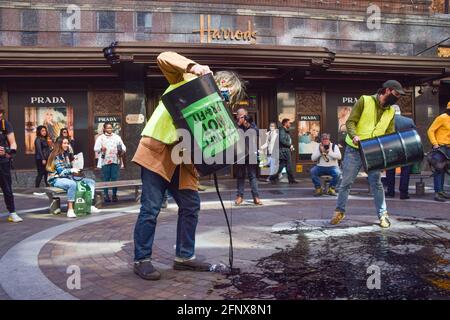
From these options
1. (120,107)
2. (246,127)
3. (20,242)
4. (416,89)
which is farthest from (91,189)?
(416,89)

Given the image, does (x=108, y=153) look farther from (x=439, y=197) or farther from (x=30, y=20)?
(x=439, y=197)

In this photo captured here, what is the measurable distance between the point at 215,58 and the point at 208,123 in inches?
358

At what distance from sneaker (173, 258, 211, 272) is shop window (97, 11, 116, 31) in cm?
1058

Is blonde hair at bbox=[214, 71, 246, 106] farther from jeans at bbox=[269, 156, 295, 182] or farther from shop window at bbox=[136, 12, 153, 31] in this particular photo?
shop window at bbox=[136, 12, 153, 31]

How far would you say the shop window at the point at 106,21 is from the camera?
12.5 metres

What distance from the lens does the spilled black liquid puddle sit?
303 centimetres

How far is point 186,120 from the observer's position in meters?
3.15

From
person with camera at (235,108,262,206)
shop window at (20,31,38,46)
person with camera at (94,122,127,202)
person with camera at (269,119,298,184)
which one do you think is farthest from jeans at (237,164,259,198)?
shop window at (20,31,38,46)

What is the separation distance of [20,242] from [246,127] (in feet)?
14.8

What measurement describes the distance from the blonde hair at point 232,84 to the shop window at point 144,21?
10017 millimetres

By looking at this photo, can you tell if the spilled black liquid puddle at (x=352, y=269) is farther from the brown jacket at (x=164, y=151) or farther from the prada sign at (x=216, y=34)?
the prada sign at (x=216, y=34)

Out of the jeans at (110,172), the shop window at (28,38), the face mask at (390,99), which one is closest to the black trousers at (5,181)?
the jeans at (110,172)
